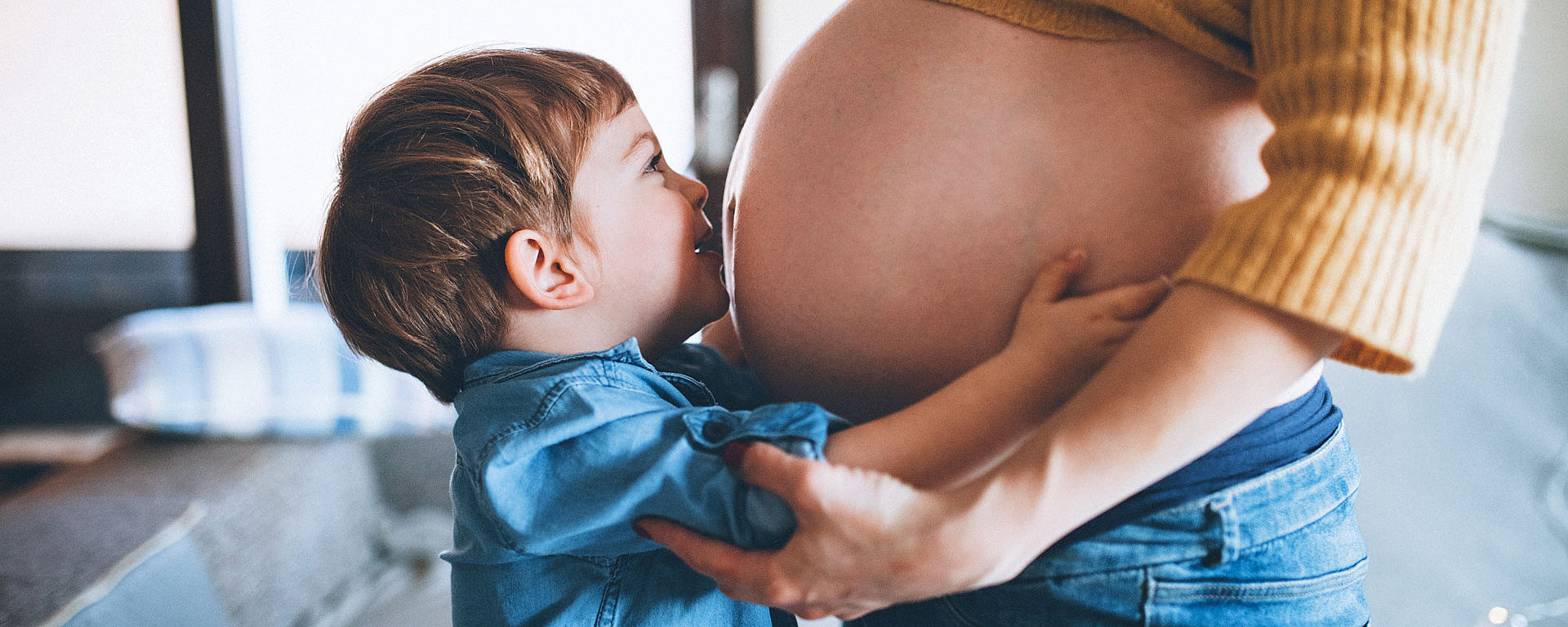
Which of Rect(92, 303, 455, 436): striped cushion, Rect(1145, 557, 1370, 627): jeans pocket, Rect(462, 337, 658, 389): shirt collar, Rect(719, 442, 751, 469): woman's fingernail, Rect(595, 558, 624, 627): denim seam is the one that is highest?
Rect(462, 337, 658, 389): shirt collar

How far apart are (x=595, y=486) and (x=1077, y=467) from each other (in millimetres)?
323

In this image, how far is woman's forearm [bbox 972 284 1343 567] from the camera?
0.41 m

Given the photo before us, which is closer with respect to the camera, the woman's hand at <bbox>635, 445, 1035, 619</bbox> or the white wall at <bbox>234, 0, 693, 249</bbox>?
the woman's hand at <bbox>635, 445, 1035, 619</bbox>

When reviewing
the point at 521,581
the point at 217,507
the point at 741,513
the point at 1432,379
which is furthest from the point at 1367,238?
the point at 217,507

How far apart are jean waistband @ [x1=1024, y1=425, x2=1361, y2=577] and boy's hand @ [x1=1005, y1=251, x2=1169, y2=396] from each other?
110mm

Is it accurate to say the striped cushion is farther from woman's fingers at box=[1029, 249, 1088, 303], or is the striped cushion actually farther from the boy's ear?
woman's fingers at box=[1029, 249, 1088, 303]

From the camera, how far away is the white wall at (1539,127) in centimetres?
126

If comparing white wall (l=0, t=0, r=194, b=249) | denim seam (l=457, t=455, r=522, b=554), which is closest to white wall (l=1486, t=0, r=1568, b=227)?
denim seam (l=457, t=455, r=522, b=554)

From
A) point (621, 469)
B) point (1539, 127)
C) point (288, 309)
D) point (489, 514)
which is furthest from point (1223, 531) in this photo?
point (288, 309)

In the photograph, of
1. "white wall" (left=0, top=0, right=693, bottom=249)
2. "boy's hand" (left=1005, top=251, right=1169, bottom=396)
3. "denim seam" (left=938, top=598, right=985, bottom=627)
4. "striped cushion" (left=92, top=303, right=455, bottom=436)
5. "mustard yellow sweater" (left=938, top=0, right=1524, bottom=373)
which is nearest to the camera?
"mustard yellow sweater" (left=938, top=0, right=1524, bottom=373)

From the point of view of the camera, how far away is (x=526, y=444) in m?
0.58

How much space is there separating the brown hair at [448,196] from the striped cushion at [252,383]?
1211 mm

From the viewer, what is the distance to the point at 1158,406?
0.41 meters

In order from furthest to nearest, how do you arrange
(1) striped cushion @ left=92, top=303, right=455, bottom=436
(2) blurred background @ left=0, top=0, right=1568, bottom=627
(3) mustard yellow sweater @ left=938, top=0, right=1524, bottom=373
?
(1) striped cushion @ left=92, top=303, right=455, bottom=436 < (2) blurred background @ left=0, top=0, right=1568, bottom=627 < (3) mustard yellow sweater @ left=938, top=0, right=1524, bottom=373
